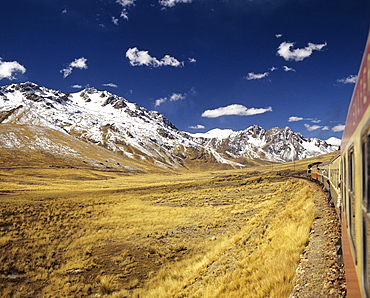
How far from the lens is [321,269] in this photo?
665 cm

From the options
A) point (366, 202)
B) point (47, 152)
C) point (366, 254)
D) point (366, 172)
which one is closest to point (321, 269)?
point (366, 254)

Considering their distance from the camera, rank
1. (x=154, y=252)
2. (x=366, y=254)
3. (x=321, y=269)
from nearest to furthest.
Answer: (x=366, y=254) < (x=321, y=269) < (x=154, y=252)

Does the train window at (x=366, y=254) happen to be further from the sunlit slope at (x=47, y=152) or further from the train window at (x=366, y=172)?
the sunlit slope at (x=47, y=152)

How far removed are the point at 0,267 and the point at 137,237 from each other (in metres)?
8.10

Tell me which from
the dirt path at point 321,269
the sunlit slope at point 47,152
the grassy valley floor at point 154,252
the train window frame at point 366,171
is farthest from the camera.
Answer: the sunlit slope at point 47,152

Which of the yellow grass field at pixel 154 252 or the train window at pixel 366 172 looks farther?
the yellow grass field at pixel 154 252

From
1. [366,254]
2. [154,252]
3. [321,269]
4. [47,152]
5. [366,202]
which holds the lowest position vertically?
[154,252]

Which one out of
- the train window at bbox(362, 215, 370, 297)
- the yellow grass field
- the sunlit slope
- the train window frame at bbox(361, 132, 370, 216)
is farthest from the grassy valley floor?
the sunlit slope

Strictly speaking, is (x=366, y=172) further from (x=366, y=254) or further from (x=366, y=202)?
(x=366, y=254)

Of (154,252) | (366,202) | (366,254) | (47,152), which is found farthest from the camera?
(47,152)

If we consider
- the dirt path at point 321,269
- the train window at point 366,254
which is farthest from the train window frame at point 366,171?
the dirt path at point 321,269

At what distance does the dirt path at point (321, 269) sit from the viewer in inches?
222

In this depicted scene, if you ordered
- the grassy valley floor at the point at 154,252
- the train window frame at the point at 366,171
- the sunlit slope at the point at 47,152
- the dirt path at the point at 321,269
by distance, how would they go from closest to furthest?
1. the train window frame at the point at 366,171
2. the dirt path at the point at 321,269
3. the grassy valley floor at the point at 154,252
4. the sunlit slope at the point at 47,152

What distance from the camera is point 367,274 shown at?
9.13 ft
